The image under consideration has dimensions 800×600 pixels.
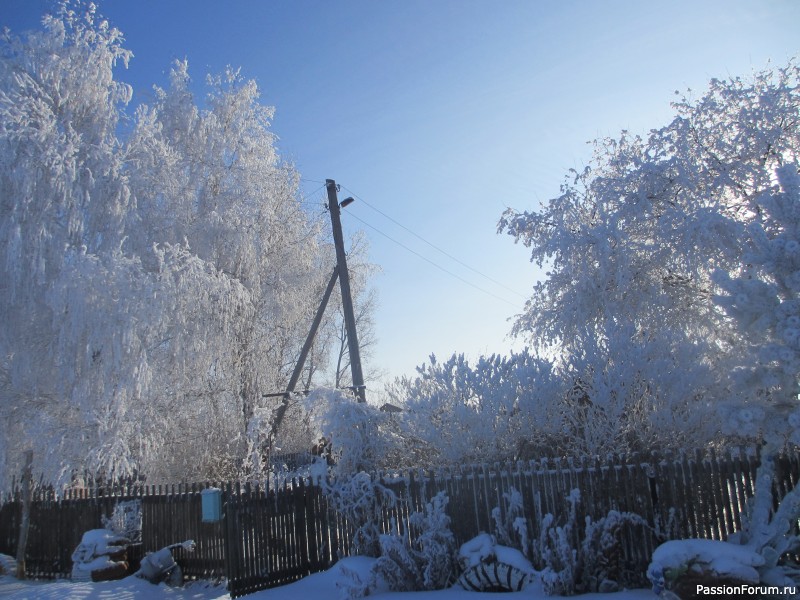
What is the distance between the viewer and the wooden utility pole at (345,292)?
49.9 feet

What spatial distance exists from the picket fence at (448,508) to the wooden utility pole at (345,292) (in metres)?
4.02

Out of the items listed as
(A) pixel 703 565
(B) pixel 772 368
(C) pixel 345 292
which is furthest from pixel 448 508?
(C) pixel 345 292

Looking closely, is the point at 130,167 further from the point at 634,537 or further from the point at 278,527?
the point at 634,537

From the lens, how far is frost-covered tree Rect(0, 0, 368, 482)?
37.7ft

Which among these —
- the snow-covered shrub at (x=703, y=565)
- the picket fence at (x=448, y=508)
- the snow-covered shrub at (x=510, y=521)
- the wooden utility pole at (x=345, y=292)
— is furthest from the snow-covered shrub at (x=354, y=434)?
the snow-covered shrub at (x=703, y=565)

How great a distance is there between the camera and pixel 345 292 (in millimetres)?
16078

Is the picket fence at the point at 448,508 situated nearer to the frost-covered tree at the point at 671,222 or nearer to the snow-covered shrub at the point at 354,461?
the snow-covered shrub at the point at 354,461

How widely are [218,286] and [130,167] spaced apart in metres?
3.79

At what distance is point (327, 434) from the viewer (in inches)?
405

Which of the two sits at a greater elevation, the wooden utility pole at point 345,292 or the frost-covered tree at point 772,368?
the wooden utility pole at point 345,292

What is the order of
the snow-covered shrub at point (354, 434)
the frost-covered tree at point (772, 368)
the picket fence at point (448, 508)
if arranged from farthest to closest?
the snow-covered shrub at point (354, 434)
the picket fence at point (448, 508)
the frost-covered tree at point (772, 368)

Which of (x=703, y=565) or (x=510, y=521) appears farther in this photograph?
(x=510, y=521)

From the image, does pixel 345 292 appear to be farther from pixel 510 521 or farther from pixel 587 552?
pixel 587 552

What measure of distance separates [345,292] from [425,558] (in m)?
8.89
